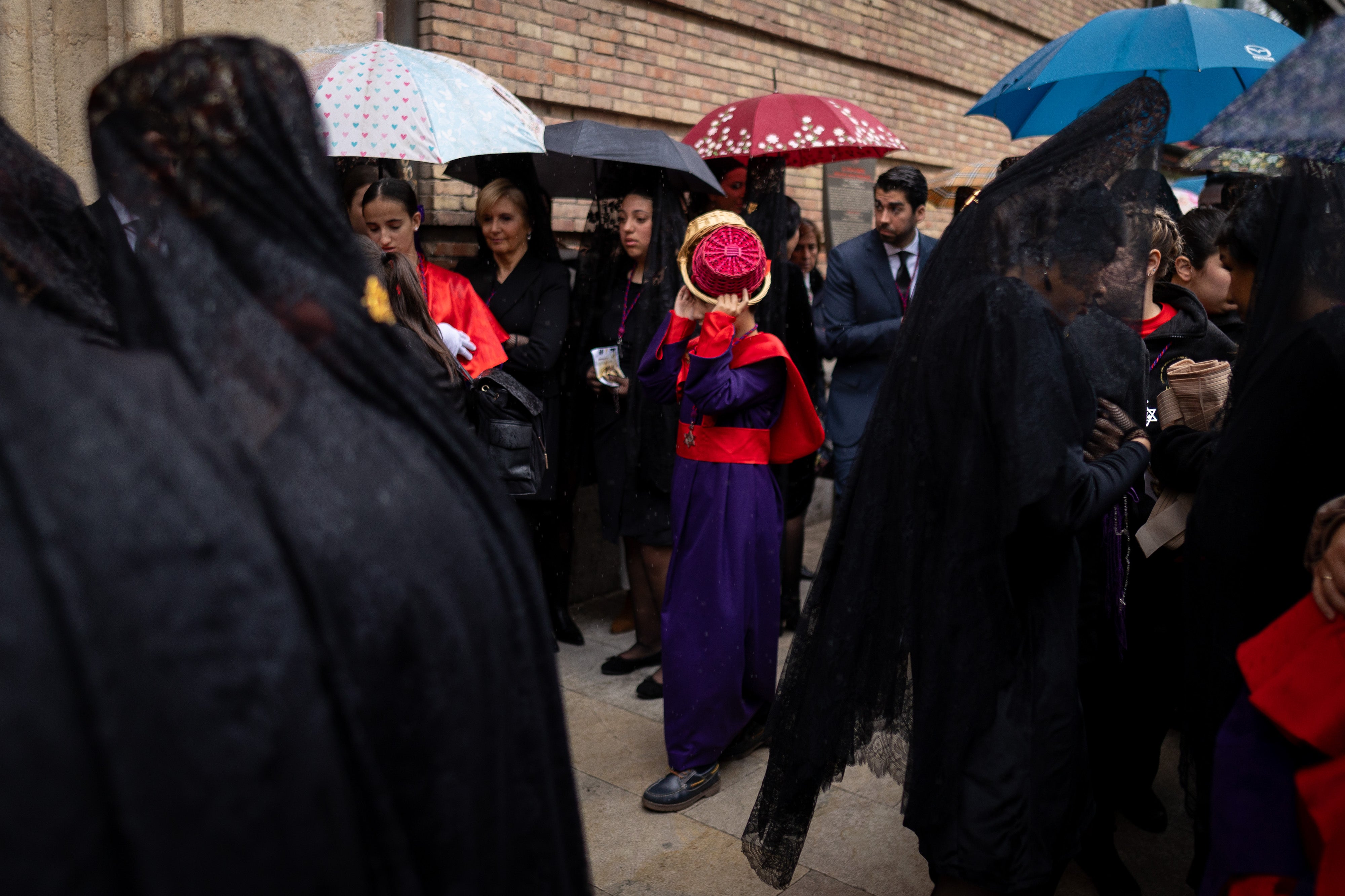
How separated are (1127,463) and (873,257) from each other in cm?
309

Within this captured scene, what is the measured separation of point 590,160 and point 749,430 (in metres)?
2.09

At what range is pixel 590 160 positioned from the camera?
4.89 metres

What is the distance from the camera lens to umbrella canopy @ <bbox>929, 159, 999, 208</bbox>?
6488 mm

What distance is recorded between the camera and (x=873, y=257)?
16.9ft

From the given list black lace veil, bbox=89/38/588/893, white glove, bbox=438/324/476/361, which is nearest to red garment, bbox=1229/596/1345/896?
black lace veil, bbox=89/38/588/893

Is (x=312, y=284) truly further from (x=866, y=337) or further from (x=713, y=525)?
(x=866, y=337)

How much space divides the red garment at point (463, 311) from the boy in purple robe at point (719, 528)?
0.84 metres

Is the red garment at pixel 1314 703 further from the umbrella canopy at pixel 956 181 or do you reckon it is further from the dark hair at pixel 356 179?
the umbrella canopy at pixel 956 181

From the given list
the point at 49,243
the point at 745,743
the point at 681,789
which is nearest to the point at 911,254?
the point at 745,743

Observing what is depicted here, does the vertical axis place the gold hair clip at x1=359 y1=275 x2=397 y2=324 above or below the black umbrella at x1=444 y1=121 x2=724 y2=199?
below

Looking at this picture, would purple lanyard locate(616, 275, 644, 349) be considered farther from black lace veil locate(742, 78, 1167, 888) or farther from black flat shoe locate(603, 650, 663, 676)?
black lace veil locate(742, 78, 1167, 888)

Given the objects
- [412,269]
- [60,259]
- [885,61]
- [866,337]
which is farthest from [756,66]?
[60,259]

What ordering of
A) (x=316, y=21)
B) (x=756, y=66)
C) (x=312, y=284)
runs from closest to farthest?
1. (x=312, y=284)
2. (x=316, y=21)
3. (x=756, y=66)

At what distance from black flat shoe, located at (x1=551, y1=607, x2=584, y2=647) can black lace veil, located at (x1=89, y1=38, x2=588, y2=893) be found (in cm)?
393
